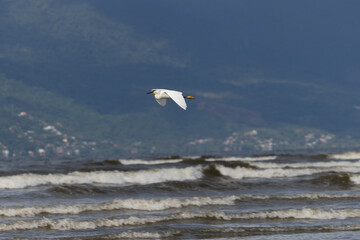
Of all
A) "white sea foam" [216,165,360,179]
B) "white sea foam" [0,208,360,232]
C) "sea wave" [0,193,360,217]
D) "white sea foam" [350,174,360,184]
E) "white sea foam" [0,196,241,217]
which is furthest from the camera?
"white sea foam" [216,165,360,179]

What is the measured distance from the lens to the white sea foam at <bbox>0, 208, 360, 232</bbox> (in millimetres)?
26109

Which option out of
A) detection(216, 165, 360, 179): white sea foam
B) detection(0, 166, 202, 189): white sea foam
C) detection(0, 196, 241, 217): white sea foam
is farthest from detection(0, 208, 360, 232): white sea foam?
detection(216, 165, 360, 179): white sea foam

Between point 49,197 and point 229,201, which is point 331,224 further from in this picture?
point 49,197

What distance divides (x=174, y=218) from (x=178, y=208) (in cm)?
367

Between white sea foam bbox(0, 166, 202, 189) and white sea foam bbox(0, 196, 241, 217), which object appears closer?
white sea foam bbox(0, 196, 241, 217)

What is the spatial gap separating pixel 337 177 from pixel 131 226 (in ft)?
70.8

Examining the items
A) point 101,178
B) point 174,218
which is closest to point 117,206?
point 174,218

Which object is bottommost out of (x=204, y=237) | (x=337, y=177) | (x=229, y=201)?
(x=204, y=237)

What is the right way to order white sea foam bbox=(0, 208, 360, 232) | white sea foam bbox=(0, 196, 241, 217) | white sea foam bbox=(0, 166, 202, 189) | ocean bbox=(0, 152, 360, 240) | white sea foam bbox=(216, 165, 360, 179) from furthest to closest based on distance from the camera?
white sea foam bbox=(216, 165, 360, 179)
white sea foam bbox=(0, 166, 202, 189)
white sea foam bbox=(0, 196, 241, 217)
white sea foam bbox=(0, 208, 360, 232)
ocean bbox=(0, 152, 360, 240)

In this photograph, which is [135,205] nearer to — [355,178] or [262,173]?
[355,178]

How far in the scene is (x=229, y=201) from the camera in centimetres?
3356

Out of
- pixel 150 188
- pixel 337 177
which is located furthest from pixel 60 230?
pixel 337 177

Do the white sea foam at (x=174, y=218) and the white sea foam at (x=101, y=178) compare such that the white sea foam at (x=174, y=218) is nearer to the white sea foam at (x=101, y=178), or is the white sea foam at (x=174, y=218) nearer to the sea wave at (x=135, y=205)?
the sea wave at (x=135, y=205)

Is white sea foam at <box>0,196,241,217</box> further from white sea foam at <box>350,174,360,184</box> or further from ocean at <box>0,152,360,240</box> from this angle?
white sea foam at <box>350,174,360,184</box>
